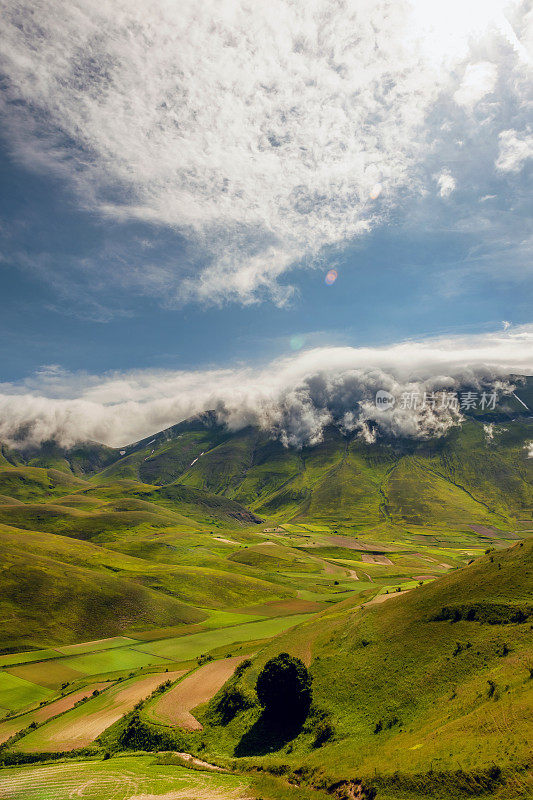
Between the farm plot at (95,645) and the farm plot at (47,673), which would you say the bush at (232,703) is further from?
the farm plot at (95,645)

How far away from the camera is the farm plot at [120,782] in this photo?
128ft

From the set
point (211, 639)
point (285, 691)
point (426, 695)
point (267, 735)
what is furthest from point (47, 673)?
point (426, 695)

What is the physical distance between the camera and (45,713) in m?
74.8

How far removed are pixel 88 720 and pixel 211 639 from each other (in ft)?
204

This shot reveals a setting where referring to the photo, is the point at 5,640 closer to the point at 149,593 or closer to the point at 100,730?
the point at 149,593

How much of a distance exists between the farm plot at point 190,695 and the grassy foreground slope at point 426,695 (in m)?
4.47

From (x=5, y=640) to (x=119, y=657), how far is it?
3874 centimetres

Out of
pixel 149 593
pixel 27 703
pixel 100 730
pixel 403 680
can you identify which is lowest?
pixel 149 593

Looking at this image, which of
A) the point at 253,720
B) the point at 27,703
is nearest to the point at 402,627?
the point at 253,720

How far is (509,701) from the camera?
121ft

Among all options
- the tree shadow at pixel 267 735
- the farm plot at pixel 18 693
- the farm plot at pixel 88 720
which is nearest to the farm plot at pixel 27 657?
the farm plot at pixel 18 693

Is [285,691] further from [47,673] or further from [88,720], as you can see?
[47,673]

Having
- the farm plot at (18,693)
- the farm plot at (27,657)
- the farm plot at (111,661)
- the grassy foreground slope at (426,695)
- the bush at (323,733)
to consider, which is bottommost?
the farm plot at (111,661)

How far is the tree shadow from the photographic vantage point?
50.2 metres
